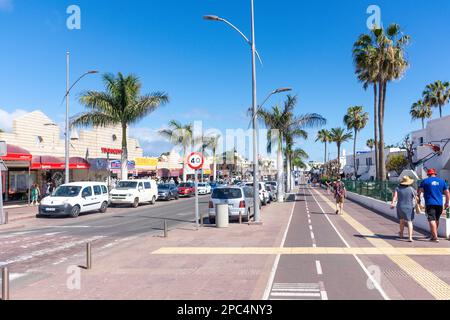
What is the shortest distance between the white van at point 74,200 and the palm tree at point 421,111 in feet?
161

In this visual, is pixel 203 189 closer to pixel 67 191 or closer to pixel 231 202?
pixel 67 191

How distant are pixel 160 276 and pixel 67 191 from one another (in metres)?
16.4

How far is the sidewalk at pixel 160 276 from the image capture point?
7457 mm

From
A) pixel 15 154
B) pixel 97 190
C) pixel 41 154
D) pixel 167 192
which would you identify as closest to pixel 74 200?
pixel 97 190

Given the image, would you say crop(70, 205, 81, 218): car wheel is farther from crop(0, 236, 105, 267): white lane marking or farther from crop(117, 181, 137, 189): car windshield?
crop(0, 236, 105, 267): white lane marking

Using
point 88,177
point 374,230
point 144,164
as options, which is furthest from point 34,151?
point 374,230

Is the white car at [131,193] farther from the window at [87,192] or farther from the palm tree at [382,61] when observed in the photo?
the palm tree at [382,61]

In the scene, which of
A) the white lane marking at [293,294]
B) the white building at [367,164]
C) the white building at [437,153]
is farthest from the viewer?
the white building at [367,164]

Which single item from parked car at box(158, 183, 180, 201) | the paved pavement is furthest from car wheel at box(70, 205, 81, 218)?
parked car at box(158, 183, 180, 201)

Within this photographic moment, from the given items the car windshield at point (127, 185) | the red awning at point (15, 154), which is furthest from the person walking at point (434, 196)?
the red awning at point (15, 154)

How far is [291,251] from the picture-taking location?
11633mm

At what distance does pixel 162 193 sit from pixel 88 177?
730 centimetres

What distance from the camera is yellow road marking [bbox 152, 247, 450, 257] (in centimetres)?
1117
